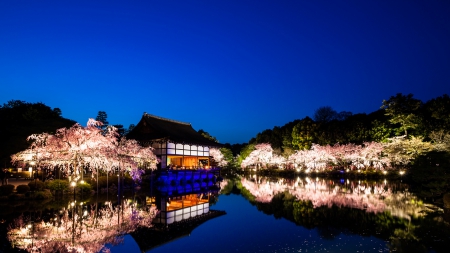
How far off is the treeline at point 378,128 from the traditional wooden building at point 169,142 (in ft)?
67.6

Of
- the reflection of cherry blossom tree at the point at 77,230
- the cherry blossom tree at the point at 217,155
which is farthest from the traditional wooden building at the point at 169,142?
the reflection of cherry blossom tree at the point at 77,230

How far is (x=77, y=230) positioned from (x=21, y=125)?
3024 centimetres

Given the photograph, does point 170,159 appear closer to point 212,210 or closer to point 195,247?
point 212,210

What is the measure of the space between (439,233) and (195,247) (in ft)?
30.3

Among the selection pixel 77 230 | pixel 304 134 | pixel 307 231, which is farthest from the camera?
pixel 304 134

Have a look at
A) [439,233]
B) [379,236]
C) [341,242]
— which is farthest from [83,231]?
[439,233]

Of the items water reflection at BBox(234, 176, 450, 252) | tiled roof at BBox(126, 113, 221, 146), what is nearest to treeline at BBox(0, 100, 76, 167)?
tiled roof at BBox(126, 113, 221, 146)

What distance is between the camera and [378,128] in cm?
4972

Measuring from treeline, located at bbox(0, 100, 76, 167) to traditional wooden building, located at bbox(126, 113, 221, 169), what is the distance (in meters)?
8.38

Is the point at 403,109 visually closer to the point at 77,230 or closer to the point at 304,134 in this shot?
the point at 304,134

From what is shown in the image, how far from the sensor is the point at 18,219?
605 inches

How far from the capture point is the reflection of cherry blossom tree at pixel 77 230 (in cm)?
1102

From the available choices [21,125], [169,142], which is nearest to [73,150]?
[169,142]

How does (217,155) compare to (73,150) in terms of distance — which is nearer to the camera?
(73,150)
